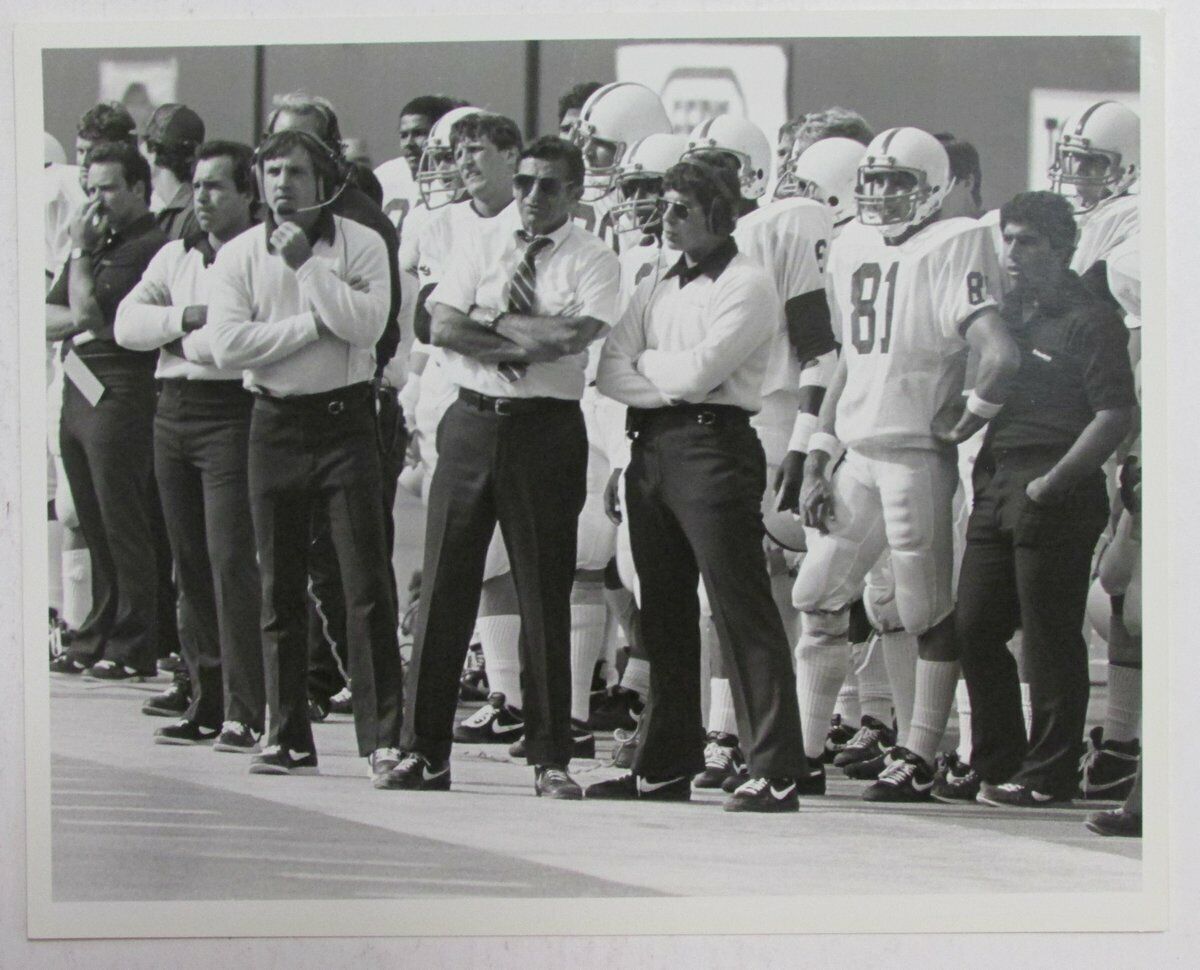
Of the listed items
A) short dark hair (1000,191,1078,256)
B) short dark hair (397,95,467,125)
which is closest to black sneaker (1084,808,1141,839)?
short dark hair (1000,191,1078,256)

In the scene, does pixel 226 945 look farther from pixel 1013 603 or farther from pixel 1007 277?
pixel 1007 277

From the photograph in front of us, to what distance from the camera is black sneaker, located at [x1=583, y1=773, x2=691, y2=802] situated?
5.50 meters

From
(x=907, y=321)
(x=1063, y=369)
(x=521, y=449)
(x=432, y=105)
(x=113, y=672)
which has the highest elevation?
(x=432, y=105)

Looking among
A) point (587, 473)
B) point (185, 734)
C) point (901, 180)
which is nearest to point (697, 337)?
point (587, 473)

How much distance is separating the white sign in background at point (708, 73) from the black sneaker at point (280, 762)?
5.06 feet

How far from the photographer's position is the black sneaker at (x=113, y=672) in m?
5.60

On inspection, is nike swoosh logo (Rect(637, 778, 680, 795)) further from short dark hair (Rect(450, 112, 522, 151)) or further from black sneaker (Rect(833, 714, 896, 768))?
short dark hair (Rect(450, 112, 522, 151))

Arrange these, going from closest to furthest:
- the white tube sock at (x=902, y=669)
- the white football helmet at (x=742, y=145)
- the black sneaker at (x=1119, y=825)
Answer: the black sneaker at (x=1119, y=825)
the white football helmet at (x=742, y=145)
the white tube sock at (x=902, y=669)

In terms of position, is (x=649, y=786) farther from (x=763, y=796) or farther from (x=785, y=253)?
(x=785, y=253)

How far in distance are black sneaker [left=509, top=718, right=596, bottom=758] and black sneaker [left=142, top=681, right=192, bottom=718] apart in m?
0.69

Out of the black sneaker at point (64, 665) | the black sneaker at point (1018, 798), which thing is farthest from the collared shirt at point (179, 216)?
the black sneaker at point (1018, 798)

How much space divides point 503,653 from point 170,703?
71 cm

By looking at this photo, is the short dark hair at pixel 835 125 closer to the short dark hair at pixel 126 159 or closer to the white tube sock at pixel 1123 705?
the white tube sock at pixel 1123 705

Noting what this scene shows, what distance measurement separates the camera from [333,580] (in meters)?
5.59
